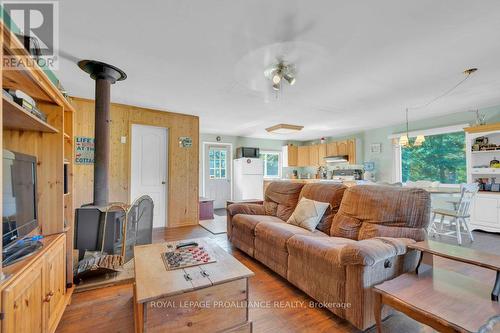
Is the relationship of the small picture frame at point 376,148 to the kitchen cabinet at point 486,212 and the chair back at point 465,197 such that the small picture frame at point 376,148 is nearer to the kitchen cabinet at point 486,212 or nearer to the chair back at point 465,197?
the kitchen cabinet at point 486,212

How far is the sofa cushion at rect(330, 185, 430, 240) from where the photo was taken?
1934 millimetres

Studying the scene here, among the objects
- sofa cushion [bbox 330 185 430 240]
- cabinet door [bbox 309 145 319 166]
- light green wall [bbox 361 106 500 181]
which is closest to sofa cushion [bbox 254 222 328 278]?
sofa cushion [bbox 330 185 430 240]

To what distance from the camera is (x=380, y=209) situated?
6.94 feet

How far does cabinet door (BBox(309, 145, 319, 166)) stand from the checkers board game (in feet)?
20.2

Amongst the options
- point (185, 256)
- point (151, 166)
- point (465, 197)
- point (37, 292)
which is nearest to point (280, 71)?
point (185, 256)

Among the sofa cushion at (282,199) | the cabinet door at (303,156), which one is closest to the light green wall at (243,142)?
the cabinet door at (303,156)

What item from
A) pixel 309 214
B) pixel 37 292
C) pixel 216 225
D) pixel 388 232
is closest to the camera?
pixel 37 292

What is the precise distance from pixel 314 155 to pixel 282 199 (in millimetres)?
4559

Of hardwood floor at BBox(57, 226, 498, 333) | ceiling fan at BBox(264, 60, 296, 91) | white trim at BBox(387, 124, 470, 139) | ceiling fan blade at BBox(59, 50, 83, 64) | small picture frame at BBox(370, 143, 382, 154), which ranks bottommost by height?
hardwood floor at BBox(57, 226, 498, 333)

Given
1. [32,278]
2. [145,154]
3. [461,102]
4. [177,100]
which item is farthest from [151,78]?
[461,102]

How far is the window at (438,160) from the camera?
472cm

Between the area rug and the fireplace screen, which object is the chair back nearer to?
the area rug

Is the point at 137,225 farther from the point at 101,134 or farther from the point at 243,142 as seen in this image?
the point at 243,142

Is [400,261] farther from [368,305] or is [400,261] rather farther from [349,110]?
[349,110]
